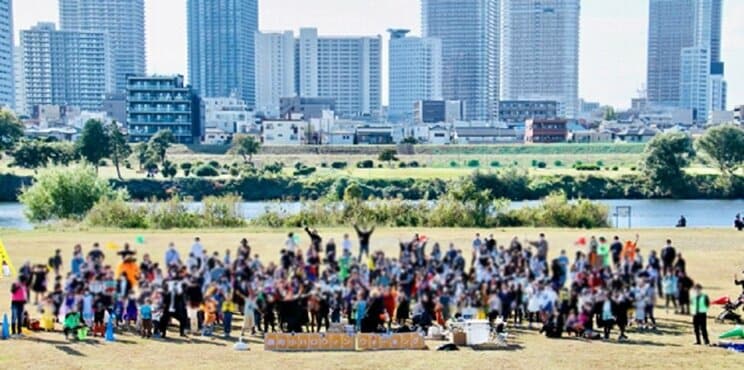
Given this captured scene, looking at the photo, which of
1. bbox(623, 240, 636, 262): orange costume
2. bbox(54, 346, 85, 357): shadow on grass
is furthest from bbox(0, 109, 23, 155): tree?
bbox(623, 240, 636, 262): orange costume

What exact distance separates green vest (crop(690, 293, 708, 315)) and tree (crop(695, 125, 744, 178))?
57.0m

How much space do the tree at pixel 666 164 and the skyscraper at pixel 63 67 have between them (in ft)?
435

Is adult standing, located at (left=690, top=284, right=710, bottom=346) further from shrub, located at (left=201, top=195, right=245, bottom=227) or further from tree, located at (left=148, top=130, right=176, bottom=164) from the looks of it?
tree, located at (left=148, top=130, right=176, bottom=164)

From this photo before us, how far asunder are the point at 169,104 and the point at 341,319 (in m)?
80.1

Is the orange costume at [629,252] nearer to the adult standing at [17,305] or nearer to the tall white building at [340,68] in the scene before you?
the adult standing at [17,305]

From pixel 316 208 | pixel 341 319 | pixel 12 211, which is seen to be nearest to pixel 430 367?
pixel 341 319

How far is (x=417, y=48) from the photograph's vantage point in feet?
636

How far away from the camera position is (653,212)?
5412cm

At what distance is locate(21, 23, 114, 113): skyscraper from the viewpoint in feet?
594

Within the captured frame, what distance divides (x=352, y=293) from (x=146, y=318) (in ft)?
12.3

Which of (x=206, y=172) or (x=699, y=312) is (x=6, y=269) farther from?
(x=206, y=172)

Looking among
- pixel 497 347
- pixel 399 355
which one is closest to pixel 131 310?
pixel 399 355

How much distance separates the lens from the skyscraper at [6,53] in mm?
165188

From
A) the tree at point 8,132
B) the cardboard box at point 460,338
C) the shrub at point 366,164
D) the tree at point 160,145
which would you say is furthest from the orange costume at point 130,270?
the tree at point 8,132
